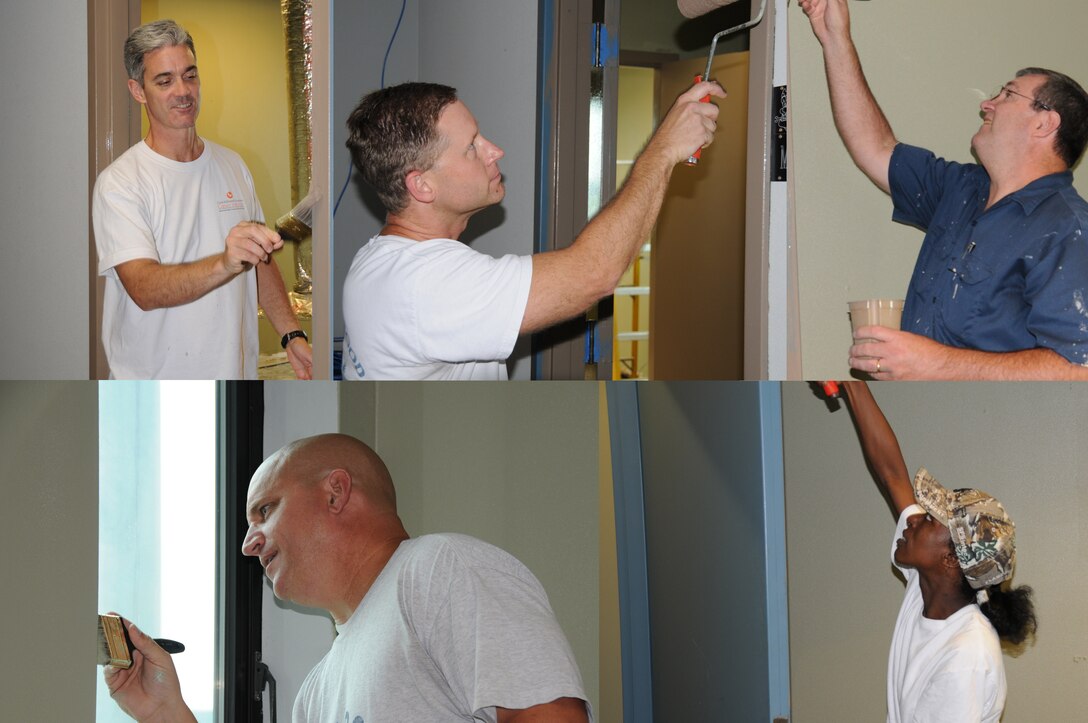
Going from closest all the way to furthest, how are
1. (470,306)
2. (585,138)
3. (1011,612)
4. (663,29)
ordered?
(1011,612), (470,306), (585,138), (663,29)

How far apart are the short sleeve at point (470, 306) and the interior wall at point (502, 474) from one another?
9.3 inches

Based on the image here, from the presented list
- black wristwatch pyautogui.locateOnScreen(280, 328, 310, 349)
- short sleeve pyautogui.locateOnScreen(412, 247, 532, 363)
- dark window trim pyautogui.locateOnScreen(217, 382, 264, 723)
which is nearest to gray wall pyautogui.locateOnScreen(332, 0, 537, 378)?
black wristwatch pyautogui.locateOnScreen(280, 328, 310, 349)

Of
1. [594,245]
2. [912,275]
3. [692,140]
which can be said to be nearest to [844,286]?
[912,275]

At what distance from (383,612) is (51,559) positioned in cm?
42

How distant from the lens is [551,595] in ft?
4.03

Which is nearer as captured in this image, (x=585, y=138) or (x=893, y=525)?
(x=893, y=525)

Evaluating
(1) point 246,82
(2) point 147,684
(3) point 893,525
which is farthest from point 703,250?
(2) point 147,684

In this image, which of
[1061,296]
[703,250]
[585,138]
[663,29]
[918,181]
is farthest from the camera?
[663,29]

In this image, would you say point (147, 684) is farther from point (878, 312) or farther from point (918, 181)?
point (918, 181)

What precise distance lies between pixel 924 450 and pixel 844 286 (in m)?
0.74

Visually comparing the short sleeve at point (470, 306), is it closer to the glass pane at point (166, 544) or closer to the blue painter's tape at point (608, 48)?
the glass pane at point (166, 544)

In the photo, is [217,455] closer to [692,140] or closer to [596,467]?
[596,467]

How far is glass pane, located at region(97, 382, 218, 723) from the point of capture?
1184 millimetres

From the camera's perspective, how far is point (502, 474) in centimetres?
124
